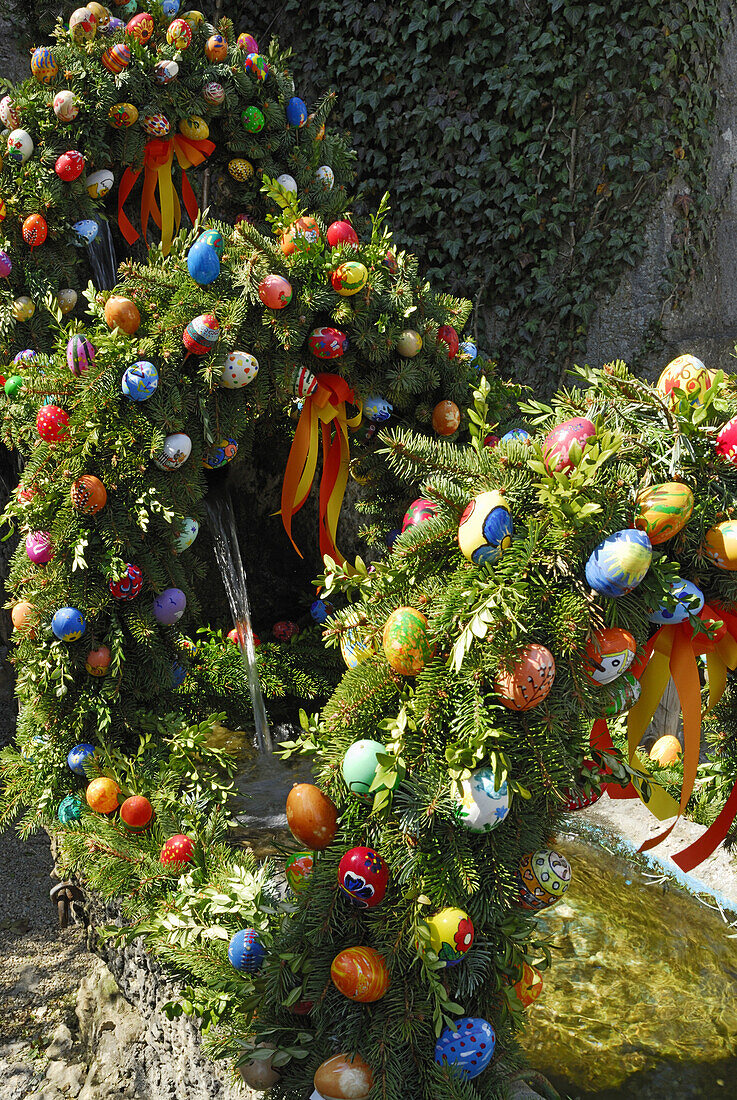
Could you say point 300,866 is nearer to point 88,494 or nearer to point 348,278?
point 88,494

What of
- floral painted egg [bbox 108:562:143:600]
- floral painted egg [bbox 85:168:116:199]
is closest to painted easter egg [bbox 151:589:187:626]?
floral painted egg [bbox 108:562:143:600]

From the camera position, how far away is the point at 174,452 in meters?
2.30

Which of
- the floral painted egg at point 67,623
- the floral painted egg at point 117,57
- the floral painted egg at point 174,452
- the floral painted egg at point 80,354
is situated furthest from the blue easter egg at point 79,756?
the floral painted egg at point 117,57

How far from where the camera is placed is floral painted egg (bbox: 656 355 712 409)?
1.43 meters

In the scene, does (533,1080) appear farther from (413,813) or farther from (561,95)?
(561,95)

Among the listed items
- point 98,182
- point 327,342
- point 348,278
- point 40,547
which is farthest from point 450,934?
point 98,182

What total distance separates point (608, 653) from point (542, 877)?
457mm

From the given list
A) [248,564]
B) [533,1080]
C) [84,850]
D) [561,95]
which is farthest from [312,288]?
[561,95]

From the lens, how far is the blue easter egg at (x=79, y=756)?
2.34m

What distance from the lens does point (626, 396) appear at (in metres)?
1.48

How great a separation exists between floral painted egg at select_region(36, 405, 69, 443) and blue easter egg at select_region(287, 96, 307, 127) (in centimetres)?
176

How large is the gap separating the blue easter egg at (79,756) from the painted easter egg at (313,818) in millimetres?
1069

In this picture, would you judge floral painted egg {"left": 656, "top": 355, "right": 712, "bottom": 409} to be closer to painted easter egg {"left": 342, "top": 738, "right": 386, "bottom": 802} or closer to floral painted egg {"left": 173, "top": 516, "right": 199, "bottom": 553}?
painted easter egg {"left": 342, "top": 738, "right": 386, "bottom": 802}

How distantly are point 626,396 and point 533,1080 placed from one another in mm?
1689
